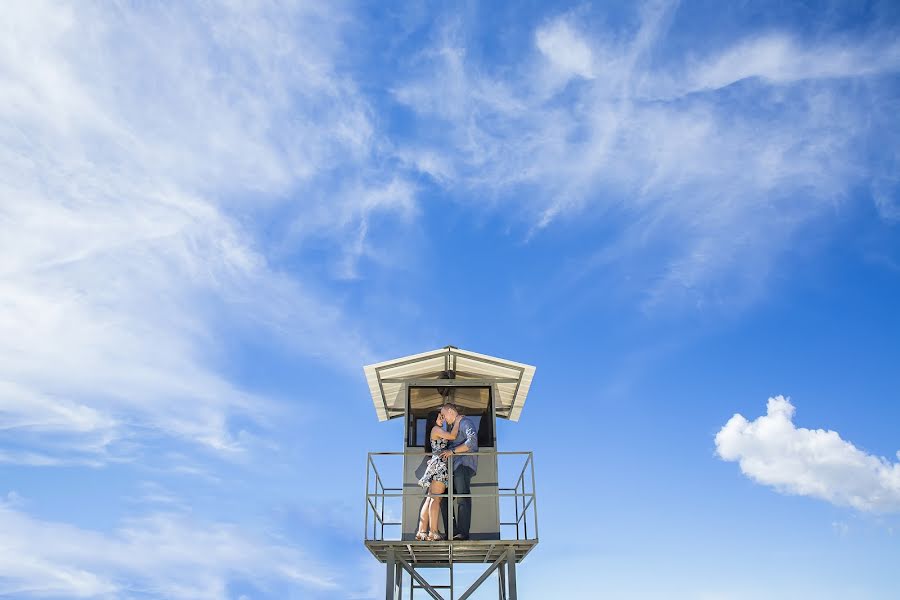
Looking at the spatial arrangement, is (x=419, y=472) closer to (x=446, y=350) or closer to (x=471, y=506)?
(x=471, y=506)

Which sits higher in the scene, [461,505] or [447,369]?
[447,369]

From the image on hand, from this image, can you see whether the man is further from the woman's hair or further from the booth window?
the booth window

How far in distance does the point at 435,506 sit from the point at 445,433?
4.73 ft

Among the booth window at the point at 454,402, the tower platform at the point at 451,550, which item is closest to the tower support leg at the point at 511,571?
the tower platform at the point at 451,550

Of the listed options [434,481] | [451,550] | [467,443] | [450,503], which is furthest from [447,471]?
[451,550]

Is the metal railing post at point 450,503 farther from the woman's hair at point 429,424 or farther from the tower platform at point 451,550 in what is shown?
the woman's hair at point 429,424

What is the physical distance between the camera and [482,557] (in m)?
15.6

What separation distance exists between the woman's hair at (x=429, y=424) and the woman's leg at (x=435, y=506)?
1222mm

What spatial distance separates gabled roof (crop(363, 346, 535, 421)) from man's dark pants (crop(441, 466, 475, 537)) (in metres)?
2.34

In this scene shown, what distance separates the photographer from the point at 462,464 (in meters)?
15.1

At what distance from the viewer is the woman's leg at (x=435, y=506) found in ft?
48.0

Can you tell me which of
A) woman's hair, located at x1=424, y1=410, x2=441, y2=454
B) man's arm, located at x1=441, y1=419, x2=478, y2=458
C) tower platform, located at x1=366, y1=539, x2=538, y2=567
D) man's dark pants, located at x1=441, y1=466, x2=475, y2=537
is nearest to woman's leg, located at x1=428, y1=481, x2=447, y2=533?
man's dark pants, located at x1=441, y1=466, x2=475, y2=537

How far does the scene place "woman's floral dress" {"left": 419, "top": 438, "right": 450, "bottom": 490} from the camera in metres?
14.9

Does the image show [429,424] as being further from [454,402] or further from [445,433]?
[445,433]
